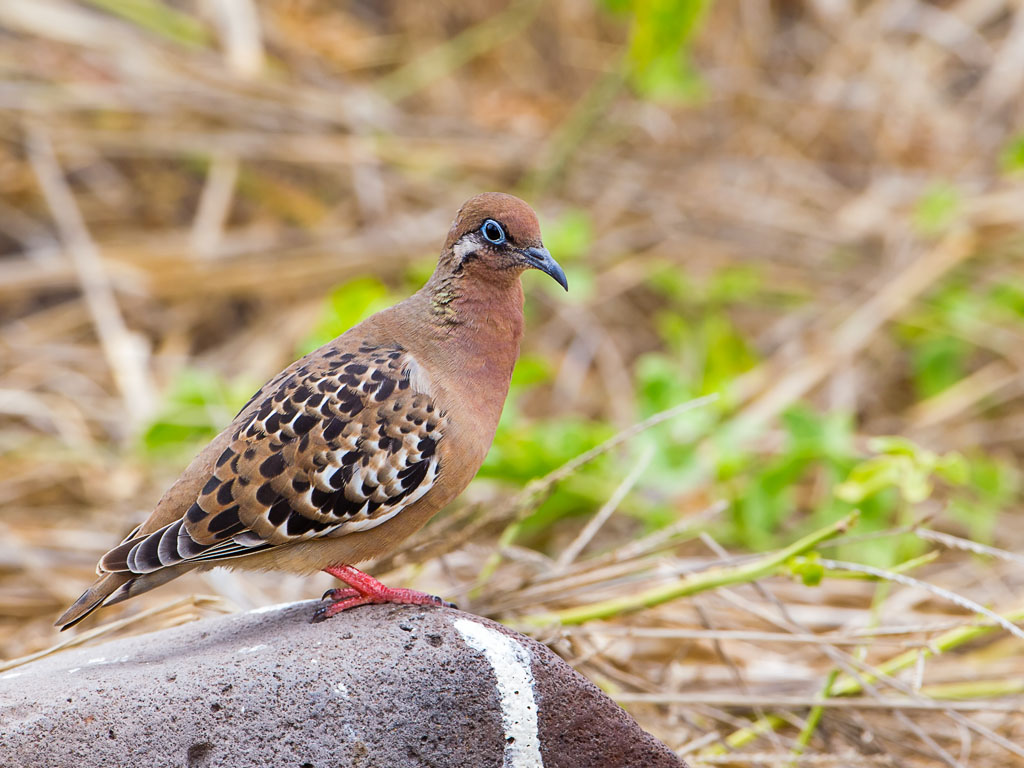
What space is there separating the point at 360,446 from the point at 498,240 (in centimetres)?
71

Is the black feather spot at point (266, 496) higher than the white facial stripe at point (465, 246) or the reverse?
the reverse

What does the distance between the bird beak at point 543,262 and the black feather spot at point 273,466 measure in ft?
2.90

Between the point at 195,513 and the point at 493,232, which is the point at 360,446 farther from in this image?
Result: the point at 493,232

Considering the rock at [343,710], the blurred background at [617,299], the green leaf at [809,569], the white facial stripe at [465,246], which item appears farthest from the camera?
the blurred background at [617,299]

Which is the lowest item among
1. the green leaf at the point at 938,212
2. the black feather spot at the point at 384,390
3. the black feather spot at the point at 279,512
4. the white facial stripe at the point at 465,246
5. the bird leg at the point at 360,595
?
the bird leg at the point at 360,595

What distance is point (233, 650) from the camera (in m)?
2.90

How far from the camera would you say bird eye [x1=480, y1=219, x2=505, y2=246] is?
131 inches

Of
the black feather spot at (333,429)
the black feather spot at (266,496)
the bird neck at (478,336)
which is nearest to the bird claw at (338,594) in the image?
the black feather spot at (266,496)

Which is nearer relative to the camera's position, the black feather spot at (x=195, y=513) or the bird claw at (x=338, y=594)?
the black feather spot at (x=195, y=513)

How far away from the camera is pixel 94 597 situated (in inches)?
122

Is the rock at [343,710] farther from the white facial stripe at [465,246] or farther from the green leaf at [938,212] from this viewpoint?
the green leaf at [938,212]

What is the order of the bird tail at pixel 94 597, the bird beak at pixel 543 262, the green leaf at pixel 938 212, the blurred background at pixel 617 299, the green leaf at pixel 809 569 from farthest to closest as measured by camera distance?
the green leaf at pixel 938 212, the blurred background at pixel 617 299, the bird beak at pixel 543 262, the green leaf at pixel 809 569, the bird tail at pixel 94 597

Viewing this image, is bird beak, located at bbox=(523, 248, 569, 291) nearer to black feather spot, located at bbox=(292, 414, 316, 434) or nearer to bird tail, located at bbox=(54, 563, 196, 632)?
black feather spot, located at bbox=(292, 414, 316, 434)

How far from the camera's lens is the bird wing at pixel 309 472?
3.12 meters
